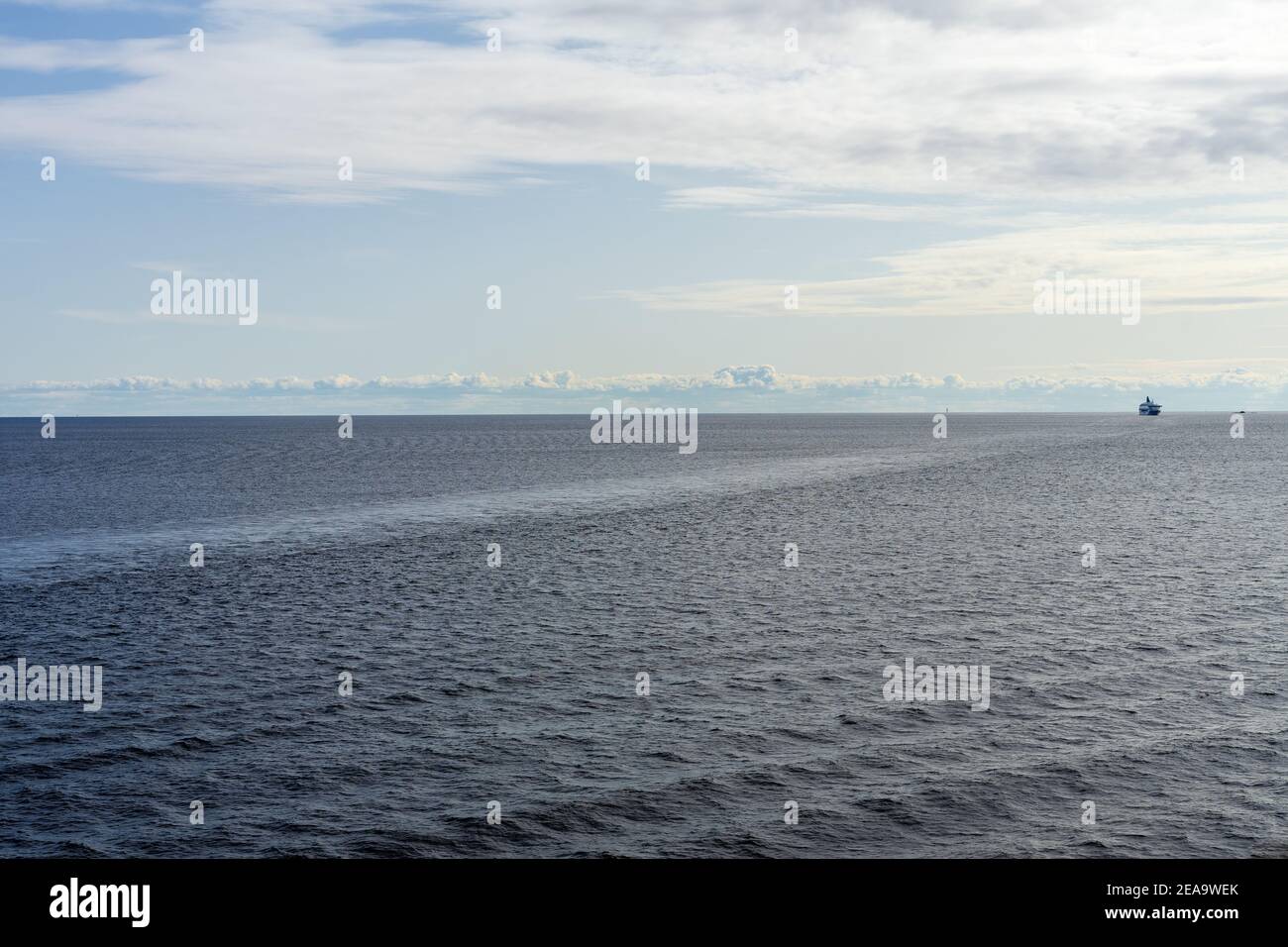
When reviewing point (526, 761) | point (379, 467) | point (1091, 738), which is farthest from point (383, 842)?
point (379, 467)

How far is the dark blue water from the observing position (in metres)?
32.0

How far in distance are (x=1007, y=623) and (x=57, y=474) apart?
168532 millimetres

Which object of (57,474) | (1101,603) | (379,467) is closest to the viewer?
(1101,603)

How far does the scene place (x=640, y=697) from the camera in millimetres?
43969

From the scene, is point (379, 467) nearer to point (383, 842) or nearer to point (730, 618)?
point (730, 618)

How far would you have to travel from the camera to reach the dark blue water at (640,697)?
32.0 meters

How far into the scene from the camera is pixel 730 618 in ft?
200

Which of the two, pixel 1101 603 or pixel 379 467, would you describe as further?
pixel 379 467

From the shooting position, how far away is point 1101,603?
210 feet
